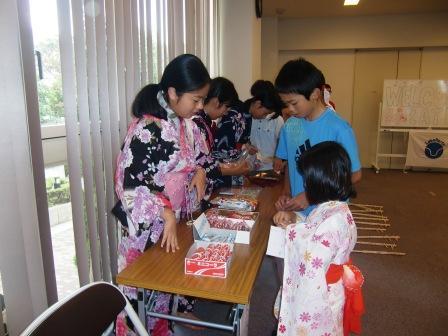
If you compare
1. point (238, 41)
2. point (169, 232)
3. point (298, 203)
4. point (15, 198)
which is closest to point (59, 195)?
point (15, 198)

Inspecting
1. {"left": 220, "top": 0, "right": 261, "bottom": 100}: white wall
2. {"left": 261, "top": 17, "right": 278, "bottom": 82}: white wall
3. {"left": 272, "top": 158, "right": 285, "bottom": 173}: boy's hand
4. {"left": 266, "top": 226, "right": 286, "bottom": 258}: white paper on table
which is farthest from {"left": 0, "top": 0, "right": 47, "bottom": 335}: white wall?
{"left": 261, "top": 17, "right": 278, "bottom": 82}: white wall

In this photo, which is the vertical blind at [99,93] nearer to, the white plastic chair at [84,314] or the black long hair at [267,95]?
the white plastic chair at [84,314]

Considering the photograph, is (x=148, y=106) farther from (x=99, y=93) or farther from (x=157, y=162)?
(x=99, y=93)

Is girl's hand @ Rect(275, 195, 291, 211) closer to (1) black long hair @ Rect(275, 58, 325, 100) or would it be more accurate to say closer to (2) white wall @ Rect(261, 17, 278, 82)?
(1) black long hair @ Rect(275, 58, 325, 100)

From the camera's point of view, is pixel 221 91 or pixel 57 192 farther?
pixel 221 91

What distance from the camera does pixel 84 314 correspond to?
903mm

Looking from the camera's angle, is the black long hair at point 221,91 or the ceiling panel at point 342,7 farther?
the ceiling panel at point 342,7

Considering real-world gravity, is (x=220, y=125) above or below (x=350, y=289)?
above

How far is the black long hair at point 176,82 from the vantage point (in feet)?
4.34

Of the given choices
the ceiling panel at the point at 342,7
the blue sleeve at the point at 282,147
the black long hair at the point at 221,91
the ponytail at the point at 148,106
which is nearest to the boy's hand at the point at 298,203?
the blue sleeve at the point at 282,147

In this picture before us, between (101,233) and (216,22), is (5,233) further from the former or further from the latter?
(216,22)

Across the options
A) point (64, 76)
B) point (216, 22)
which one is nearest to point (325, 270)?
point (64, 76)

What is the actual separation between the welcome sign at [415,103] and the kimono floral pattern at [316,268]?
5.86m

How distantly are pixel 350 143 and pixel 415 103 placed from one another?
18.5 ft
